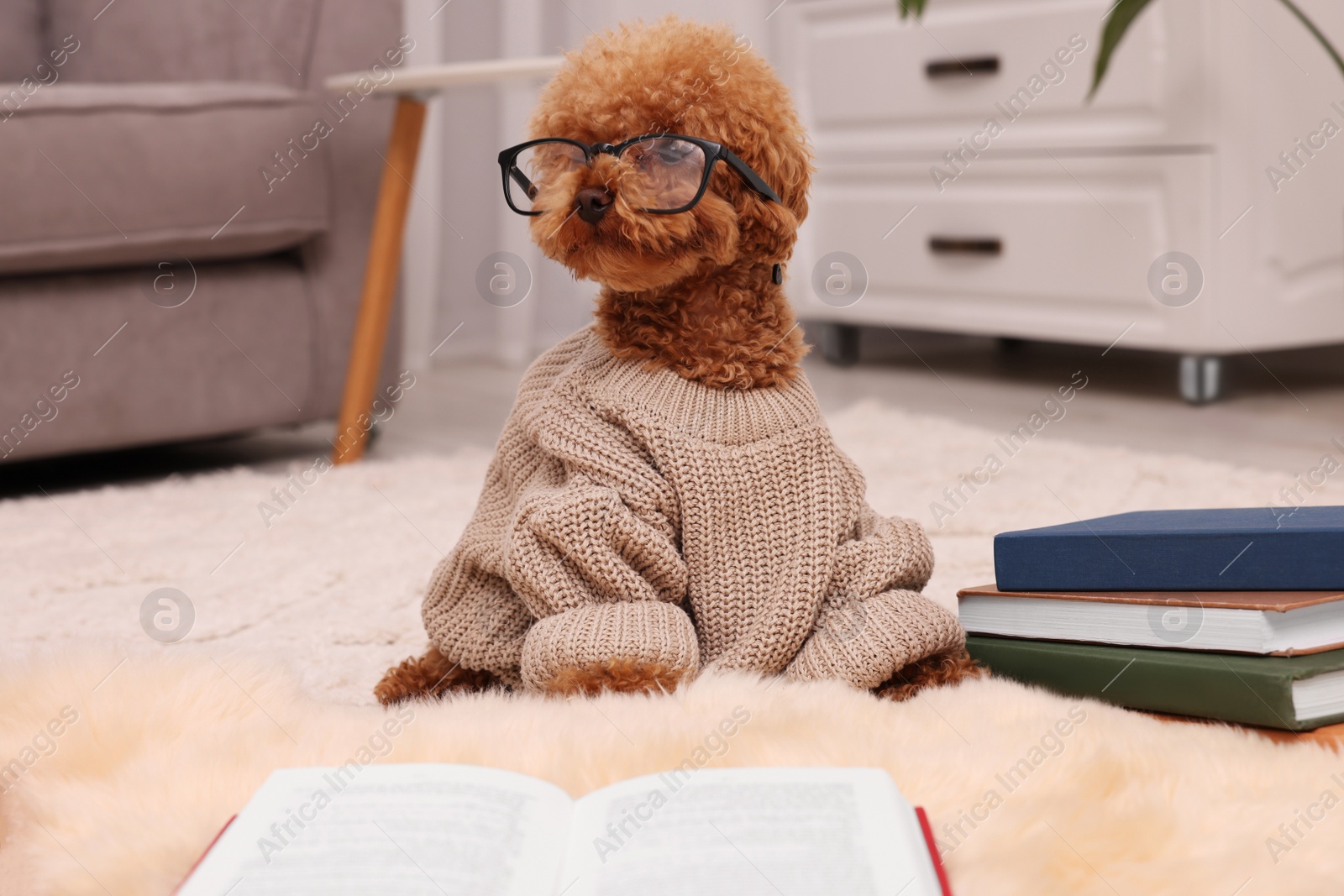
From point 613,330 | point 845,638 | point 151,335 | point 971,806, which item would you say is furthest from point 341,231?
point 971,806

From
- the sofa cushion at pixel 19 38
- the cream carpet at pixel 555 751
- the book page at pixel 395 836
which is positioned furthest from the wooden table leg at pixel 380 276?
the book page at pixel 395 836

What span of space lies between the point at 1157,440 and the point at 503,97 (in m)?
1.65

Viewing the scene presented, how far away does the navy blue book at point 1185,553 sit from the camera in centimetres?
67

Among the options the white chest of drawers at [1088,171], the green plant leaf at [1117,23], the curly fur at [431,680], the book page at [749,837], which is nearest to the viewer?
the book page at [749,837]

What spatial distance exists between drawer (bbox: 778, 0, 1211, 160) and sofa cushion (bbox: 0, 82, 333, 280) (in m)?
1.19

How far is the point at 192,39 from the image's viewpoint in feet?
5.88

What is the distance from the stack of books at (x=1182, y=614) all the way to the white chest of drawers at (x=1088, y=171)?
52.0 inches

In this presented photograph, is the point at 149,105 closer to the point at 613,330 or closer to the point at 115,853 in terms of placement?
the point at 613,330

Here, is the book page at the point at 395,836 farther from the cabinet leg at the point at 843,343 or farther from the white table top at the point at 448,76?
the cabinet leg at the point at 843,343

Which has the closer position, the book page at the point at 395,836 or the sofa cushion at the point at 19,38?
the book page at the point at 395,836

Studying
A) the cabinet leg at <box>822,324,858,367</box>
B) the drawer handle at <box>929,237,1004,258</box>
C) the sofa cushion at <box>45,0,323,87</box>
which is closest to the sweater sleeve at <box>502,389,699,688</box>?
the sofa cushion at <box>45,0,323,87</box>

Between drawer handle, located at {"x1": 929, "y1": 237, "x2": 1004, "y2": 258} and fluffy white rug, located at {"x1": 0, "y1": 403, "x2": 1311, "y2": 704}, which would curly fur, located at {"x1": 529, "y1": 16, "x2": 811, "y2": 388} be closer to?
fluffy white rug, located at {"x1": 0, "y1": 403, "x2": 1311, "y2": 704}

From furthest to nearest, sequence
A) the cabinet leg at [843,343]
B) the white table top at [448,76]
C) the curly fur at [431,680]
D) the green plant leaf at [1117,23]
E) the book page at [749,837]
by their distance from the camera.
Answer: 1. the cabinet leg at [843,343]
2. the green plant leaf at [1117,23]
3. the white table top at [448,76]
4. the curly fur at [431,680]
5. the book page at [749,837]

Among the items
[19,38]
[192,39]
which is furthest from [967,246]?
[19,38]
